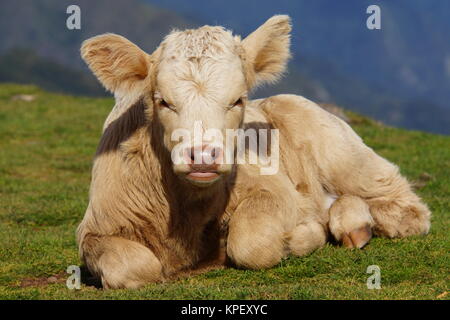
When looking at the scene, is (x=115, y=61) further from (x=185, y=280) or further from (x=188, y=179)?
(x=185, y=280)

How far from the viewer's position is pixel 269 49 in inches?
324

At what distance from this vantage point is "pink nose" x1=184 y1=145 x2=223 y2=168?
20.9ft

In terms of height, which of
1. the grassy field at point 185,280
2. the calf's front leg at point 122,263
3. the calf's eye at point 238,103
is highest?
the calf's eye at point 238,103

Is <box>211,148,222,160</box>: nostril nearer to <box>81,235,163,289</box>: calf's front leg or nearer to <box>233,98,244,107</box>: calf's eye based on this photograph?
<box>233,98,244,107</box>: calf's eye

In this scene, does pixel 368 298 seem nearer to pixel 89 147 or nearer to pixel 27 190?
pixel 27 190

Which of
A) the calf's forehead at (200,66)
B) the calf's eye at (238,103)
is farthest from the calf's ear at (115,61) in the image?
the calf's eye at (238,103)

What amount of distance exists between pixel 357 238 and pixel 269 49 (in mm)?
2227

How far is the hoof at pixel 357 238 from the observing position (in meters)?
8.65

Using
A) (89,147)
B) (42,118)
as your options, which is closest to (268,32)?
(89,147)

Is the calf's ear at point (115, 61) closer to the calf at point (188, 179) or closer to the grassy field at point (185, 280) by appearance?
the calf at point (188, 179)

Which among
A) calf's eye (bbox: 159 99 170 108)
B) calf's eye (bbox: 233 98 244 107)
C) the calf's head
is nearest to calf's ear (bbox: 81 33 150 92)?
the calf's head

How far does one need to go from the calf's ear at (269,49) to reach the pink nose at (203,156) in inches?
69.3

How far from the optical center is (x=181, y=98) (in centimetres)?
693

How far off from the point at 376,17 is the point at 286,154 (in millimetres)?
1877
